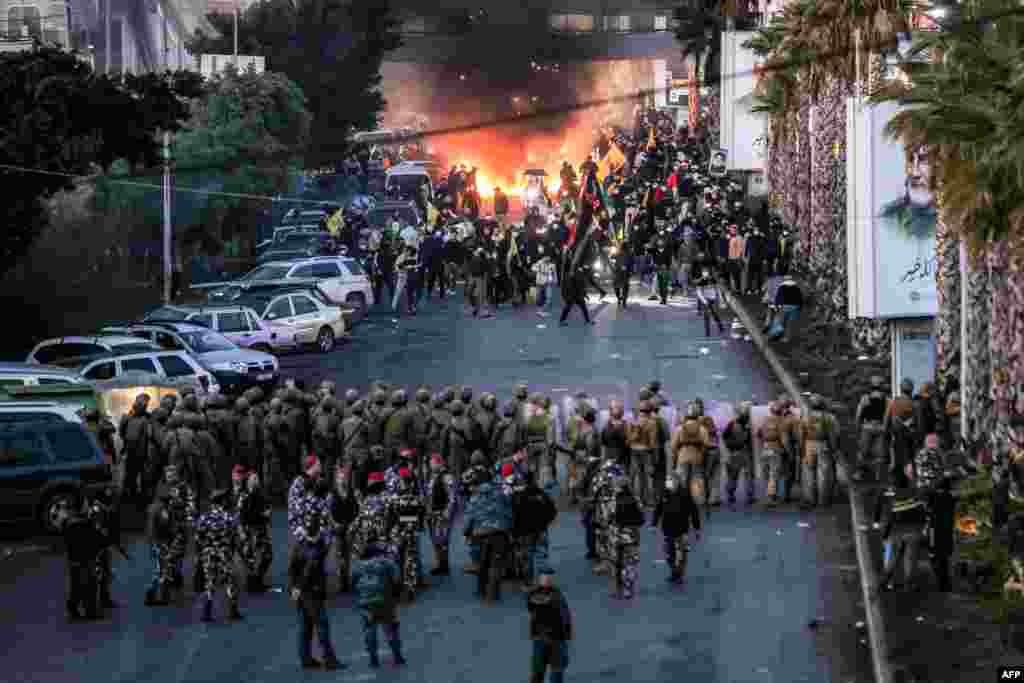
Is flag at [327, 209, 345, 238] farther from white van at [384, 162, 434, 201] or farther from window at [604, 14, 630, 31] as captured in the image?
window at [604, 14, 630, 31]

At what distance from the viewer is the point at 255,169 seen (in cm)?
7100

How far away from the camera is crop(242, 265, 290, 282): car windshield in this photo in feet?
172

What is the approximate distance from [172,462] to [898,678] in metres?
10.3

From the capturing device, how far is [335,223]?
62500mm

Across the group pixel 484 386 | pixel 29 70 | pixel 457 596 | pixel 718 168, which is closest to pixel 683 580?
pixel 457 596

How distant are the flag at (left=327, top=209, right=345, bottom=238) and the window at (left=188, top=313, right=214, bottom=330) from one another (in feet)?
59.0

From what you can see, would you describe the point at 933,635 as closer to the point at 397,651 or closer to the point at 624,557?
the point at 624,557

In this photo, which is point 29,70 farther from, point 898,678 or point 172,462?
point 898,678

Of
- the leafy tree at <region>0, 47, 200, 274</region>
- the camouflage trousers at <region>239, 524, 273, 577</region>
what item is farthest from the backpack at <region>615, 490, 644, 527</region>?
the leafy tree at <region>0, 47, 200, 274</region>

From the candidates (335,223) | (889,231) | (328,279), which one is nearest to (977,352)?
(889,231)

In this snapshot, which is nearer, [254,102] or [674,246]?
[674,246]

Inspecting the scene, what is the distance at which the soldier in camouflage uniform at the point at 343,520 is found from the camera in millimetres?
23844

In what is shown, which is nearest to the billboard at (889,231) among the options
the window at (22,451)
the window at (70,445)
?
the window at (70,445)

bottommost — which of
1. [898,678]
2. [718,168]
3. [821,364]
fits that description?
[898,678]
